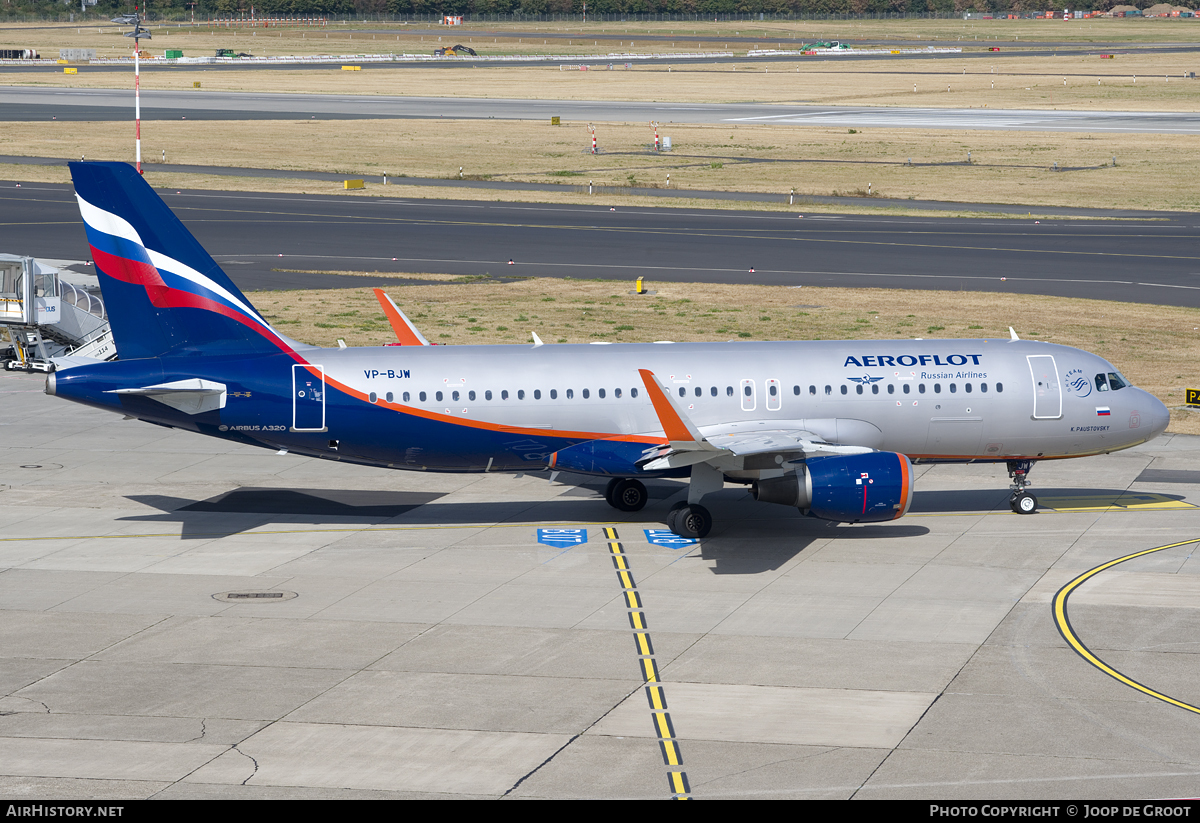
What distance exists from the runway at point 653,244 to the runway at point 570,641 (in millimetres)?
31411

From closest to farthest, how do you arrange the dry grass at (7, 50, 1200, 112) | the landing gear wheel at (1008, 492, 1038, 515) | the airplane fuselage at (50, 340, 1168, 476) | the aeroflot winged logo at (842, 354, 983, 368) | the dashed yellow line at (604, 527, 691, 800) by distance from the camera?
the dashed yellow line at (604, 527, 691, 800) → the airplane fuselage at (50, 340, 1168, 476) → the aeroflot winged logo at (842, 354, 983, 368) → the landing gear wheel at (1008, 492, 1038, 515) → the dry grass at (7, 50, 1200, 112)

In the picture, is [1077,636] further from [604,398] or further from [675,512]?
[604,398]

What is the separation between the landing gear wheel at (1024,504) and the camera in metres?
37.6

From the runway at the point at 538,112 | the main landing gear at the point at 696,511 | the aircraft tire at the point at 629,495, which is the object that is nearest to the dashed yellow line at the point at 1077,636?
the main landing gear at the point at 696,511

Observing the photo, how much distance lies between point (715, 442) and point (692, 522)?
89.0 inches

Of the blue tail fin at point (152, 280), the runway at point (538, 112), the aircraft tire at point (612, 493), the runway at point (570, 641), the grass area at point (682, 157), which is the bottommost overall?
the runway at point (570, 641)

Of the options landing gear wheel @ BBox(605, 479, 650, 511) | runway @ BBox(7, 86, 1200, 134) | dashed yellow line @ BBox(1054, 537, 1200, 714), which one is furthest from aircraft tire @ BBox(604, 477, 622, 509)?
runway @ BBox(7, 86, 1200, 134)

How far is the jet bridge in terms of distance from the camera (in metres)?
52.9

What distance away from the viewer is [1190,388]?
5022cm

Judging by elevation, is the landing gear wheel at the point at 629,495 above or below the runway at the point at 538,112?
below

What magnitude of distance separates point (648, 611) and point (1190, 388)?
29735 millimetres

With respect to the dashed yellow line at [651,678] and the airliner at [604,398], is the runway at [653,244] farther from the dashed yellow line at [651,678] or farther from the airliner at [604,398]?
the dashed yellow line at [651,678]

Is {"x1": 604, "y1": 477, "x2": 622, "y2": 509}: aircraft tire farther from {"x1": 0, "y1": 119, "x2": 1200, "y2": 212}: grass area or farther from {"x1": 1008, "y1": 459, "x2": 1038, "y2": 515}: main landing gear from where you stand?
{"x1": 0, "y1": 119, "x2": 1200, "y2": 212}: grass area

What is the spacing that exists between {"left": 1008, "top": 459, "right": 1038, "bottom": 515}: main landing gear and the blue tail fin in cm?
2051
